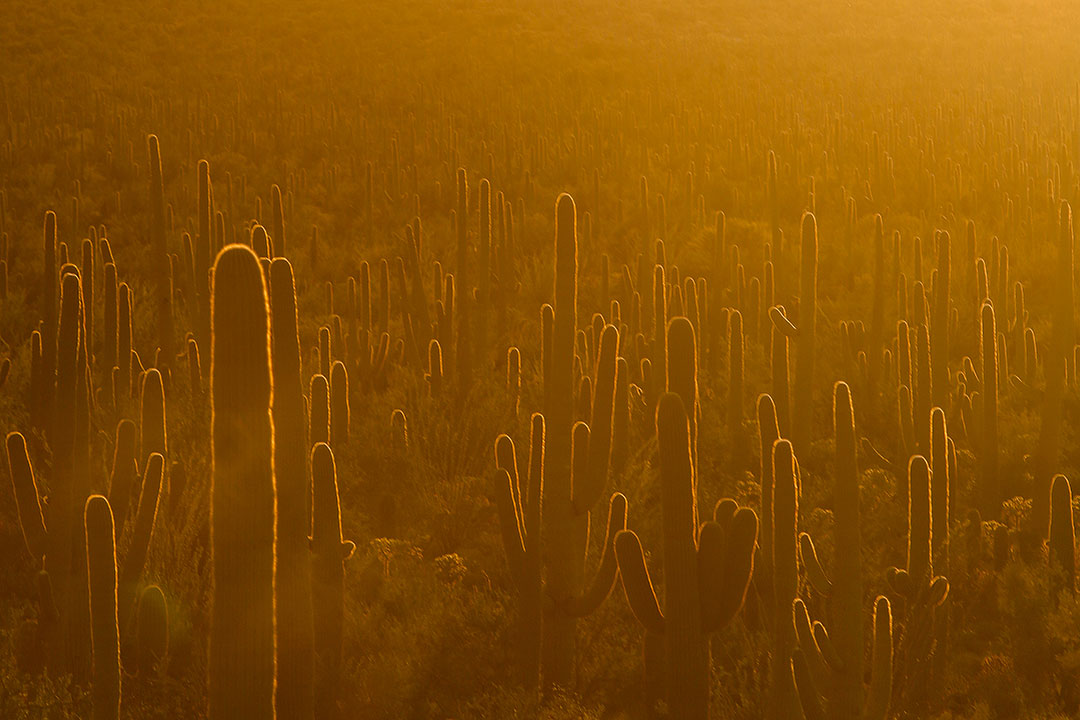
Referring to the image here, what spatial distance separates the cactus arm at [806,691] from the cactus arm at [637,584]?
68 cm

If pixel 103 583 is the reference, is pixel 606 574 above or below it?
below

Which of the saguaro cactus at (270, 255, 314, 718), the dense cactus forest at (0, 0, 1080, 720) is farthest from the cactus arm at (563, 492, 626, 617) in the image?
the saguaro cactus at (270, 255, 314, 718)

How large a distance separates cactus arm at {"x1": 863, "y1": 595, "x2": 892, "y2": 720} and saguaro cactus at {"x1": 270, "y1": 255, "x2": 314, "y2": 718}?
2.22 m

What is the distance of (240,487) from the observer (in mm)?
2291

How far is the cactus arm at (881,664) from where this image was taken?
4.33 m

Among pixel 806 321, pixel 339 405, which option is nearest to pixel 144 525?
pixel 339 405

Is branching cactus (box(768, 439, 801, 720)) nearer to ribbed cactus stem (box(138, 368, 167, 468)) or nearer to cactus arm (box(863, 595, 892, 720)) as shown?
cactus arm (box(863, 595, 892, 720))

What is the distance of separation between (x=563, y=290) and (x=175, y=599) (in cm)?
256

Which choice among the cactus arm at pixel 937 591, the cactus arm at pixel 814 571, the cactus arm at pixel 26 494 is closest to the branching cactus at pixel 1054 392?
the cactus arm at pixel 937 591

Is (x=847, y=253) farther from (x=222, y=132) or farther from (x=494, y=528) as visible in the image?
(x=222, y=132)

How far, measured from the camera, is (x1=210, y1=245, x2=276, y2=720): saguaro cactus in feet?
7.54

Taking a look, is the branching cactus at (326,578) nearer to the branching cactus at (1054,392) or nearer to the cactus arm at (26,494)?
the cactus arm at (26,494)

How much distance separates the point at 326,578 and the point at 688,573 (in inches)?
61.2

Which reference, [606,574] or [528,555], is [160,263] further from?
[606,574]
